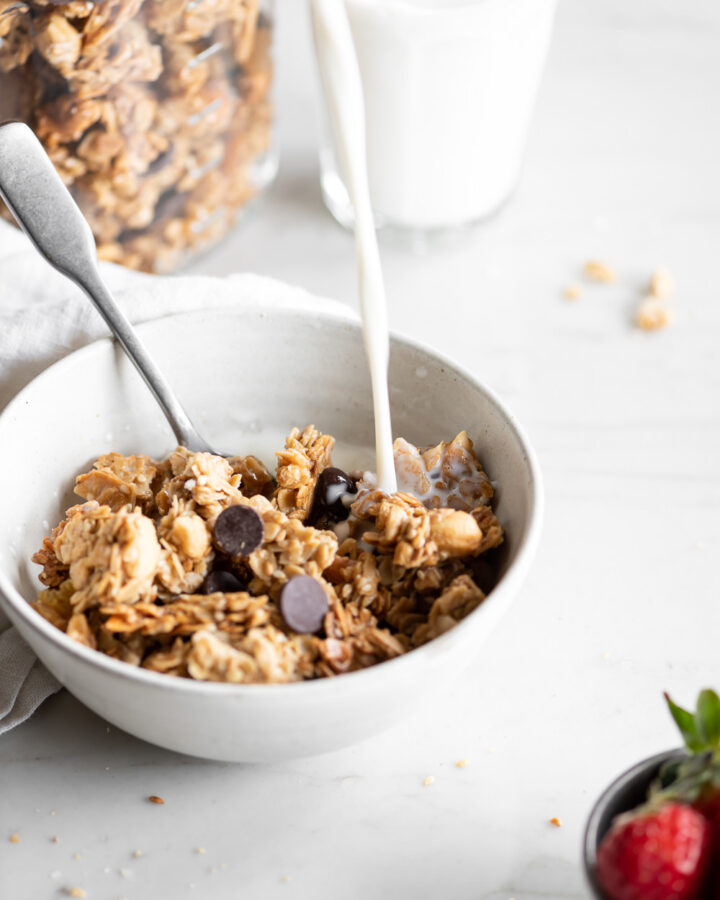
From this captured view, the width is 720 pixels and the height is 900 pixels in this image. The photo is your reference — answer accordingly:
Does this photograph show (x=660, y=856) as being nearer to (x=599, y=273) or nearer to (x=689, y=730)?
(x=689, y=730)

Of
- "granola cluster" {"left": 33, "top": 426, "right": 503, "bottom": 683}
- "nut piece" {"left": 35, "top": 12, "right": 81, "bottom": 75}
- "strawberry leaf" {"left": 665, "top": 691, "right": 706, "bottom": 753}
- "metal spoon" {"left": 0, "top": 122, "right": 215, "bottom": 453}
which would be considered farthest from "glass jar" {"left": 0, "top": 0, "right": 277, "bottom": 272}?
"strawberry leaf" {"left": 665, "top": 691, "right": 706, "bottom": 753}

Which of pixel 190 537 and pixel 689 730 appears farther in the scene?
pixel 190 537

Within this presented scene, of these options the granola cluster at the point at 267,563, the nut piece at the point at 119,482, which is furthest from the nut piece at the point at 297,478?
the nut piece at the point at 119,482

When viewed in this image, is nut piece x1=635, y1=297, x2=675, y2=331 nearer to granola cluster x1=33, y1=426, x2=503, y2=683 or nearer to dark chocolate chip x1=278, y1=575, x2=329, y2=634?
granola cluster x1=33, y1=426, x2=503, y2=683

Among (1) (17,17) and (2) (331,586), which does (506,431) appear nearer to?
(2) (331,586)

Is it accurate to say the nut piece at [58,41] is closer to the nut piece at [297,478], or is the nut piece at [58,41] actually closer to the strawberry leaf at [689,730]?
the nut piece at [297,478]

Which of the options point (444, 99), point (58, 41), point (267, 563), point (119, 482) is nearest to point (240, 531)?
point (267, 563)

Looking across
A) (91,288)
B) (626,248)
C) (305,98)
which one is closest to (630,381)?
(626,248)
